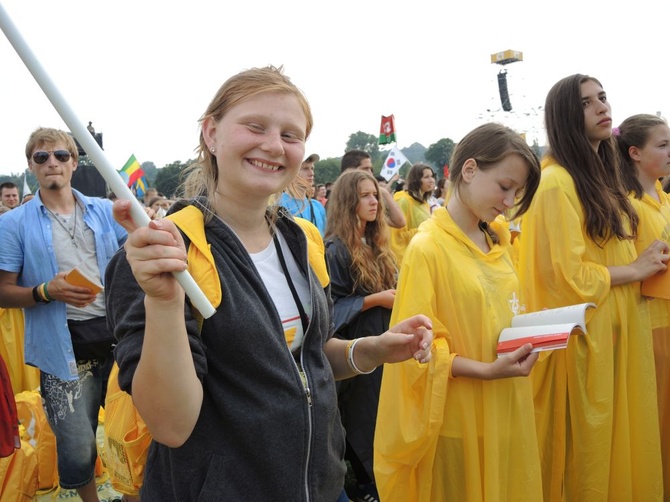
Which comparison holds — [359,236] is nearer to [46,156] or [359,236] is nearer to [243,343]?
[46,156]

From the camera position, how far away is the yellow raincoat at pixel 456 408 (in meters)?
2.39

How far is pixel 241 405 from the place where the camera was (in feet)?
4.69

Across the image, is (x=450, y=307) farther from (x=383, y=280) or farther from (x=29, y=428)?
(x=29, y=428)

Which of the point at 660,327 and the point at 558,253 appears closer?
the point at 558,253

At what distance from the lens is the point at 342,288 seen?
3777 millimetres

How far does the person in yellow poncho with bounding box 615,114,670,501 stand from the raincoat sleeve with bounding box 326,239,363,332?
1.69 metres

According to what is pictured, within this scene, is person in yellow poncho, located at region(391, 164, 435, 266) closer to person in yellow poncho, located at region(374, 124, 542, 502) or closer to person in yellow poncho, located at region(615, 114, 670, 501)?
person in yellow poncho, located at region(615, 114, 670, 501)

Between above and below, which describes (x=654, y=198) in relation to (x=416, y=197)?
below

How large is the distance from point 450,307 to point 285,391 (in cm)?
116

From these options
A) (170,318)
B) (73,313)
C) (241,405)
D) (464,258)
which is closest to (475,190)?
(464,258)

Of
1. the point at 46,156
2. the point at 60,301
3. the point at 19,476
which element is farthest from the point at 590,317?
the point at 19,476

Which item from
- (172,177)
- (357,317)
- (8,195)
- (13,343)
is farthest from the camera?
(8,195)

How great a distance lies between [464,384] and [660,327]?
1.64 metres

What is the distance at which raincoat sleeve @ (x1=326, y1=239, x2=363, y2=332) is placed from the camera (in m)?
3.68
